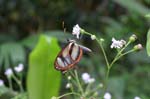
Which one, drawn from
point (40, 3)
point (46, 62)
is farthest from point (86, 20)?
point (46, 62)

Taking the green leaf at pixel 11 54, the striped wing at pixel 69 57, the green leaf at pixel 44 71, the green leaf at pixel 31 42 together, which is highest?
the green leaf at pixel 31 42

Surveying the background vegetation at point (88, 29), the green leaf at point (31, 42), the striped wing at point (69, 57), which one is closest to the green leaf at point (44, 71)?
the striped wing at point (69, 57)

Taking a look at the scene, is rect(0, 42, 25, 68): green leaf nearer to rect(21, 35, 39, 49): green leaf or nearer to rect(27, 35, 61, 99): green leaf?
rect(21, 35, 39, 49): green leaf

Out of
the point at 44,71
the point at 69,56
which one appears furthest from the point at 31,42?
the point at 69,56

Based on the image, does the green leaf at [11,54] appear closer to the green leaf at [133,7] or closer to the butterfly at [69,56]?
the green leaf at [133,7]

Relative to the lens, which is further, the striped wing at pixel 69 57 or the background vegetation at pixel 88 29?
the background vegetation at pixel 88 29

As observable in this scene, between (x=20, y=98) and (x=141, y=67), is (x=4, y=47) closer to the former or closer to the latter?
(x=141, y=67)
